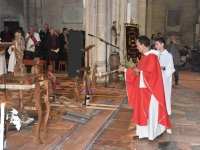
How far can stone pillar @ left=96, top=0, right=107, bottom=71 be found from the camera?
10.7m

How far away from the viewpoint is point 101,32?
35.4ft

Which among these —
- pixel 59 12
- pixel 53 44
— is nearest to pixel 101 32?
pixel 53 44

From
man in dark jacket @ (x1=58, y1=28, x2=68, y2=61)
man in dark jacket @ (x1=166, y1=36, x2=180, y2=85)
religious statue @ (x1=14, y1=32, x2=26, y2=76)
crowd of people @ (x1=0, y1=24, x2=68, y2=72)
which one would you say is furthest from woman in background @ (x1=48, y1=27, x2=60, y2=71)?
religious statue @ (x1=14, y1=32, x2=26, y2=76)

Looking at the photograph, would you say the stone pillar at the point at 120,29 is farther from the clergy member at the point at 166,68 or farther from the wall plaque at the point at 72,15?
the wall plaque at the point at 72,15

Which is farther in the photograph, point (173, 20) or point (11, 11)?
point (173, 20)

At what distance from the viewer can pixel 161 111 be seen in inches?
212

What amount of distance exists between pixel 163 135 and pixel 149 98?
2.92 feet

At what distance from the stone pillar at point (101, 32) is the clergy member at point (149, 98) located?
217 inches

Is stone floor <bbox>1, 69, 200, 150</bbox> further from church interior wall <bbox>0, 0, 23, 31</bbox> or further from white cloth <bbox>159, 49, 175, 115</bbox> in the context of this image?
church interior wall <bbox>0, 0, 23, 31</bbox>

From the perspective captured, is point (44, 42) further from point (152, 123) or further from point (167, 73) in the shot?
point (152, 123)

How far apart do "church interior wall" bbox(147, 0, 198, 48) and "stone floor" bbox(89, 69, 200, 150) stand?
14340 millimetres

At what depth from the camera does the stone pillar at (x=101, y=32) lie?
10.7m

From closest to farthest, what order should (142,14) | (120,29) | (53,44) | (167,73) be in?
(167,73) < (53,44) < (120,29) < (142,14)

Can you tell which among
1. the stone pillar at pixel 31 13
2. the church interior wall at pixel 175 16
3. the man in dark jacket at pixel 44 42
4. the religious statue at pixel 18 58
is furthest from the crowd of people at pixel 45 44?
the church interior wall at pixel 175 16
